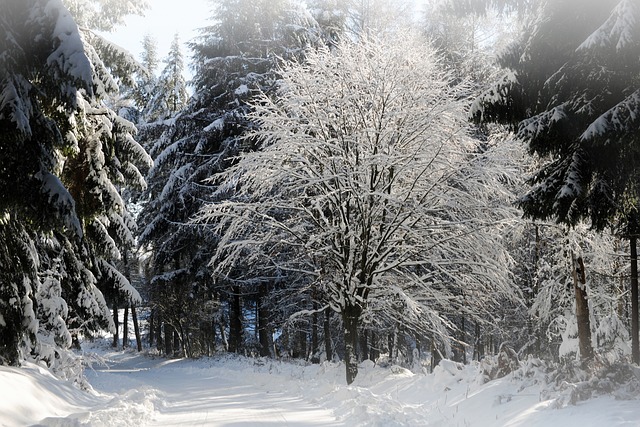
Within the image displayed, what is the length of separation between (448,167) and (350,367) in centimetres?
550

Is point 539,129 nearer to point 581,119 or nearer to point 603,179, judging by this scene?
point 581,119

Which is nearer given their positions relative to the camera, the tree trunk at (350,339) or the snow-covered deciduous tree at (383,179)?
the snow-covered deciduous tree at (383,179)

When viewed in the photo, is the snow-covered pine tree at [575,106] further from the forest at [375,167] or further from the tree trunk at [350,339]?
the tree trunk at [350,339]

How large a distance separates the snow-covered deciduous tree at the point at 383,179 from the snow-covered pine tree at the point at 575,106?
3.70 metres

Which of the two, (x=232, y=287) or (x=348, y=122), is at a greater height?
(x=348, y=122)

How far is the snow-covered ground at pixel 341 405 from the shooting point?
20.7 feet

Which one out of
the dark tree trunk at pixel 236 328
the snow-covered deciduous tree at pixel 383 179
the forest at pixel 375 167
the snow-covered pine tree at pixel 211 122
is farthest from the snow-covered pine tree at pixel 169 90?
the snow-covered deciduous tree at pixel 383 179

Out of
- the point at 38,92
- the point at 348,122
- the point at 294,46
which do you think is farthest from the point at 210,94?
the point at 38,92

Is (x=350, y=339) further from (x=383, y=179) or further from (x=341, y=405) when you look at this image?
(x=383, y=179)

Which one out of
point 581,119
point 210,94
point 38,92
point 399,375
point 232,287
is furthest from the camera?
point 232,287

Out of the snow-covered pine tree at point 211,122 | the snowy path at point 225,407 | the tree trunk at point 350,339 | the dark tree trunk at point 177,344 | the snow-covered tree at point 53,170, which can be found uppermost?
the snow-covered pine tree at point 211,122

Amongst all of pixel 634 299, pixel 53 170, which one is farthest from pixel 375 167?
pixel 634 299

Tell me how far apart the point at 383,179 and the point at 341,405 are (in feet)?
18.3

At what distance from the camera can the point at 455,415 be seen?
7.64 m
